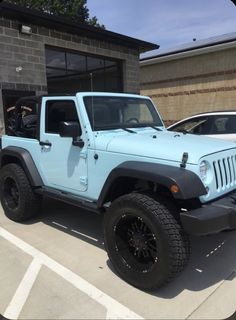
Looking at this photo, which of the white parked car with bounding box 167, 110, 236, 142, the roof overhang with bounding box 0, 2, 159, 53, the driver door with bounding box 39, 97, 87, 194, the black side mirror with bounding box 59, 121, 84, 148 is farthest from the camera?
the roof overhang with bounding box 0, 2, 159, 53

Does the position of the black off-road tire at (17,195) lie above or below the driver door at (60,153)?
below

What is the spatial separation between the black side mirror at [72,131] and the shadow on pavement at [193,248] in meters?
1.30

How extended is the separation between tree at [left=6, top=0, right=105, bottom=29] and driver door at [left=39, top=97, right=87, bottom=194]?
2664 centimetres

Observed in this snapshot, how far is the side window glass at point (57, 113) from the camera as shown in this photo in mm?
4621

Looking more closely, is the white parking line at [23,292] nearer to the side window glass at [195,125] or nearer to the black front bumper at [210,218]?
the black front bumper at [210,218]

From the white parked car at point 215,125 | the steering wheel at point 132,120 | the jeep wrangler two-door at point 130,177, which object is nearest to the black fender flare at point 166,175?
the jeep wrangler two-door at point 130,177

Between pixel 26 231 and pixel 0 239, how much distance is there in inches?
15.8

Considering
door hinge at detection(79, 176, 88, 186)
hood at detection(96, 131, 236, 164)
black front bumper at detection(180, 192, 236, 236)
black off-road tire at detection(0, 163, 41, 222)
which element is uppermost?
hood at detection(96, 131, 236, 164)

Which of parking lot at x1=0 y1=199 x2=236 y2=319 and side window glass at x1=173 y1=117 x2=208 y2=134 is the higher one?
side window glass at x1=173 y1=117 x2=208 y2=134

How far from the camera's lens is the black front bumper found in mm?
3119

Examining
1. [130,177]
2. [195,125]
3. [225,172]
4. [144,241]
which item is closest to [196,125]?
Result: [195,125]

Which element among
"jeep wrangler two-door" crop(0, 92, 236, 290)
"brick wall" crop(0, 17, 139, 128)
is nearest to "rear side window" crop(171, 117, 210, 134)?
"jeep wrangler two-door" crop(0, 92, 236, 290)

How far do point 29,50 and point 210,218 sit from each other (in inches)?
307

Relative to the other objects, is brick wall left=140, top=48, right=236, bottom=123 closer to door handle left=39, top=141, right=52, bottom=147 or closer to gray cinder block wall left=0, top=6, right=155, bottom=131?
gray cinder block wall left=0, top=6, right=155, bottom=131
